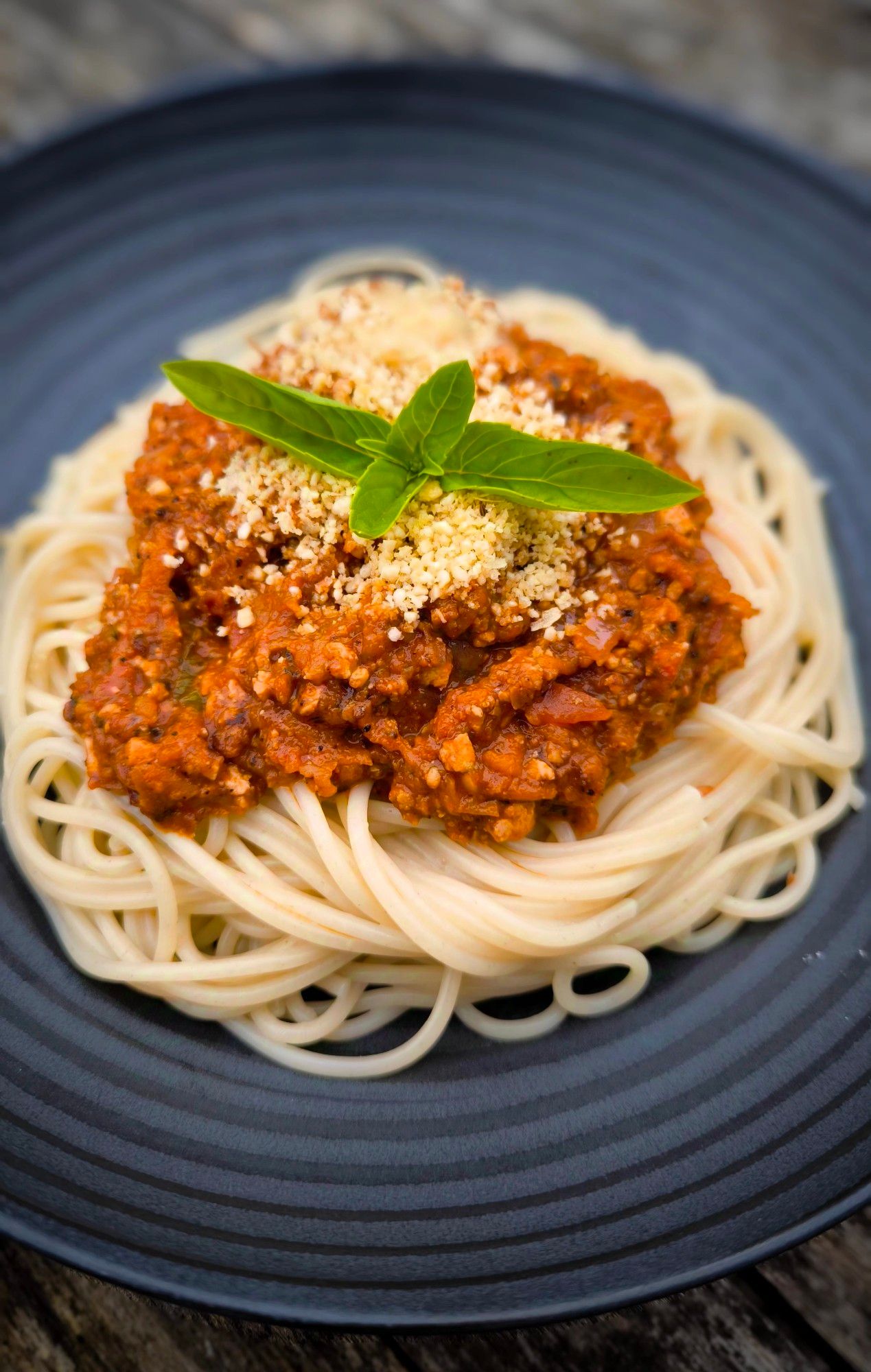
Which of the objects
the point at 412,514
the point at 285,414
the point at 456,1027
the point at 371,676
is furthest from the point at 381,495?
the point at 456,1027

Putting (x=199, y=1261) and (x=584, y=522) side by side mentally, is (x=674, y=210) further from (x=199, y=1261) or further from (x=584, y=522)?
(x=199, y=1261)

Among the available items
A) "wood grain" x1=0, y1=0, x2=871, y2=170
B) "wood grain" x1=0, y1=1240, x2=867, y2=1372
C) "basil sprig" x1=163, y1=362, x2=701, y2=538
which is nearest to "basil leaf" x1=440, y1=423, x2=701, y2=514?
"basil sprig" x1=163, y1=362, x2=701, y2=538

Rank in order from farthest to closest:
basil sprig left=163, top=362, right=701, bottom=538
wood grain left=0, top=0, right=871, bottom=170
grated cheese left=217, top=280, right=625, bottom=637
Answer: wood grain left=0, top=0, right=871, bottom=170 → grated cheese left=217, top=280, right=625, bottom=637 → basil sprig left=163, top=362, right=701, bottom=538

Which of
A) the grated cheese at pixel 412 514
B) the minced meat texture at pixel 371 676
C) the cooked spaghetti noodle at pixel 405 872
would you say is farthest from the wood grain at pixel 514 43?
the minced meat texture at pixel 371 676

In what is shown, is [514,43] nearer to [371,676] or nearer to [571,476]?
[571,476]

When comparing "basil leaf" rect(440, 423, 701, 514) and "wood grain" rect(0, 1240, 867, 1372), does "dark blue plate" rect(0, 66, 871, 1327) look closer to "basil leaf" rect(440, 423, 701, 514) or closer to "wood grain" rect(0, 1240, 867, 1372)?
"wood grain" rect(0, 1240, 867, 1372)

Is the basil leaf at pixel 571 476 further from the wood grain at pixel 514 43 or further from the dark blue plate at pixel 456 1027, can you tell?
the wood grain at pixel 514 43
